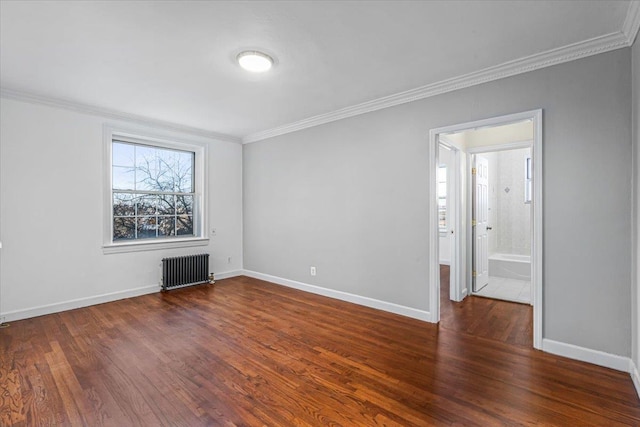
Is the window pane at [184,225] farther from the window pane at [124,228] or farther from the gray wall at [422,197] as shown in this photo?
the gray wall at [422,197]

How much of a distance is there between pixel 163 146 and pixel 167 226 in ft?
4.31

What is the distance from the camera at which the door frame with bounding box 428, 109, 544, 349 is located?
273 cm

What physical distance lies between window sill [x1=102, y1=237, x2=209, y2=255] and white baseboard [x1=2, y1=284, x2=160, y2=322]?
1.92 ft

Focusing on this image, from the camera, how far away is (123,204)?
4.57m

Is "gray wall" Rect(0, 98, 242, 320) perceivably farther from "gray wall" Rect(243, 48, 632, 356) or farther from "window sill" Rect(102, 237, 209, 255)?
"gray wall" Rect(243, 48, 632, 356)

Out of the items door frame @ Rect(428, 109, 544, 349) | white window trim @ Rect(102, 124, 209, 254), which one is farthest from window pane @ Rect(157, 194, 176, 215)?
door frame @ Rect(428, 109, 544, 349)

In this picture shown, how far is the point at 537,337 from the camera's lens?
2754 mm

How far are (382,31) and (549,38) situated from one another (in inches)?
52.7

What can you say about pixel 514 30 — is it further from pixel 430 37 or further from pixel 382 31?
pixel 382 31

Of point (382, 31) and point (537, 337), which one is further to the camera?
point (537, 337)

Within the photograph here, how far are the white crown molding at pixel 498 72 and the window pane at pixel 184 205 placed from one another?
8.49 feet

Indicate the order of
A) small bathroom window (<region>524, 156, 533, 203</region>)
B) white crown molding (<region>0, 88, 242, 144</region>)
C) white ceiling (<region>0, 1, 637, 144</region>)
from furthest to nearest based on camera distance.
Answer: small bathroom window (<region>524, 156, 533, 203</region>) < white crown molding (<region>0, 88, 242, 144</region>) < white ceiling (<region>0, 1, 637, 144</region>)

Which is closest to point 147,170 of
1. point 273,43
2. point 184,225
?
point 184,225

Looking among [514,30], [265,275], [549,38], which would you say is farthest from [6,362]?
[549,38]
